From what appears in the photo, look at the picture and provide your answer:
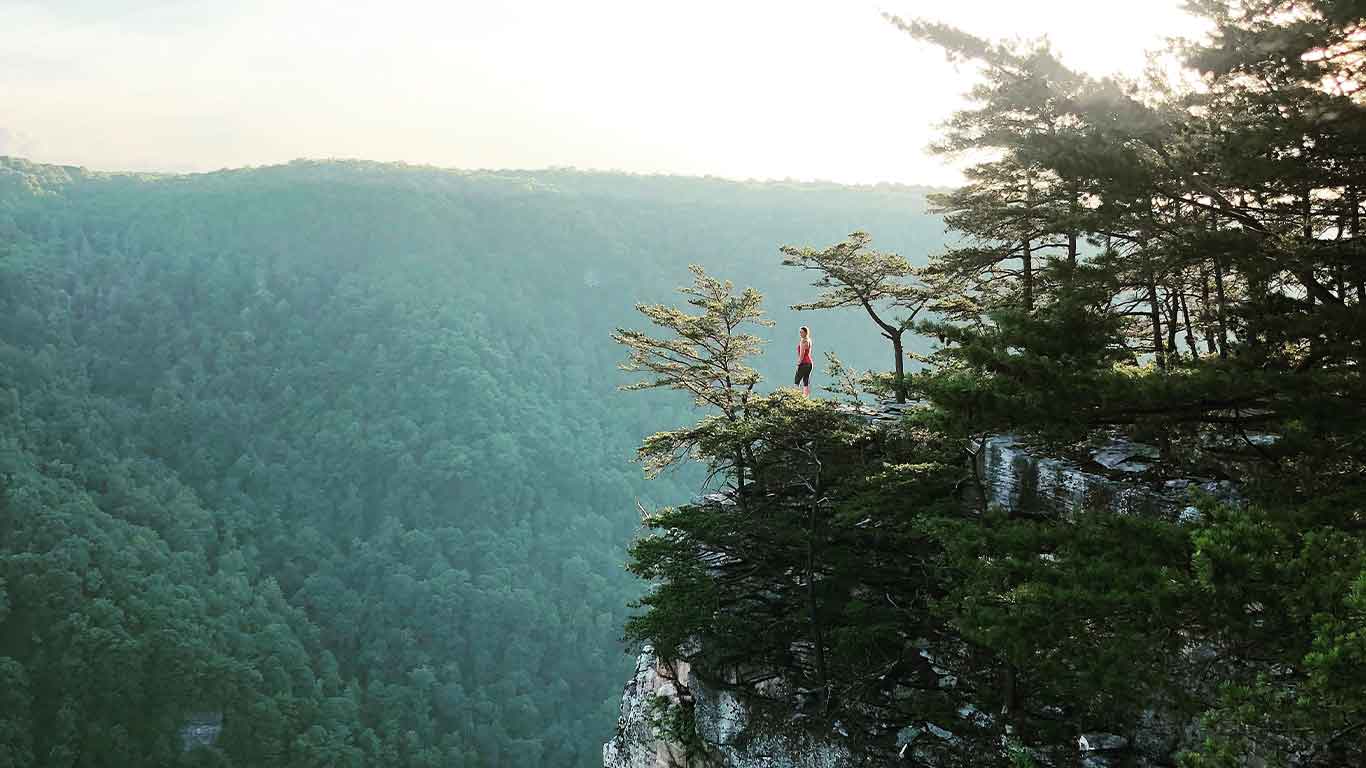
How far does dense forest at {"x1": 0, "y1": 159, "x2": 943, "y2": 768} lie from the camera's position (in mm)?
73688

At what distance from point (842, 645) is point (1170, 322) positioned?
6.69m

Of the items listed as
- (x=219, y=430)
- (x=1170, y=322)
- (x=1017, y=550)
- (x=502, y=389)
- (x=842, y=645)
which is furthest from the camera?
(x=502, y=389)

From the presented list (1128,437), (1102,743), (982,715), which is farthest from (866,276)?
(1102,743)

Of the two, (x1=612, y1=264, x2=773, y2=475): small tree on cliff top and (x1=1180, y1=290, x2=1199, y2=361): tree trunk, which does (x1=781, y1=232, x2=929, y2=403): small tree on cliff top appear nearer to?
(x1=612, y1=264, x2=773, y2=475): small tree on cliff top

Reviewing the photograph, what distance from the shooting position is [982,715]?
13.1 metres

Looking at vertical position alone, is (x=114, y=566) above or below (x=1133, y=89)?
below

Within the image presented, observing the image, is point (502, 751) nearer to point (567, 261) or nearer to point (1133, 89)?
point (1133, 89)

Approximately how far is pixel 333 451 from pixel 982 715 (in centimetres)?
11934

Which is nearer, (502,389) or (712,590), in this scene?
(712,590)

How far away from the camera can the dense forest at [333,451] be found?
73.7 metres

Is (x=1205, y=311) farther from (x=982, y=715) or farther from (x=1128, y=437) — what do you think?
(x=982, y=715)

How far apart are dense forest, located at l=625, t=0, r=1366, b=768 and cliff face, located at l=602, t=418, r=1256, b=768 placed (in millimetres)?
89

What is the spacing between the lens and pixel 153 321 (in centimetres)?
14562

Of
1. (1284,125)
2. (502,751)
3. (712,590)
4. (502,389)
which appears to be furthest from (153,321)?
(1284,125)
